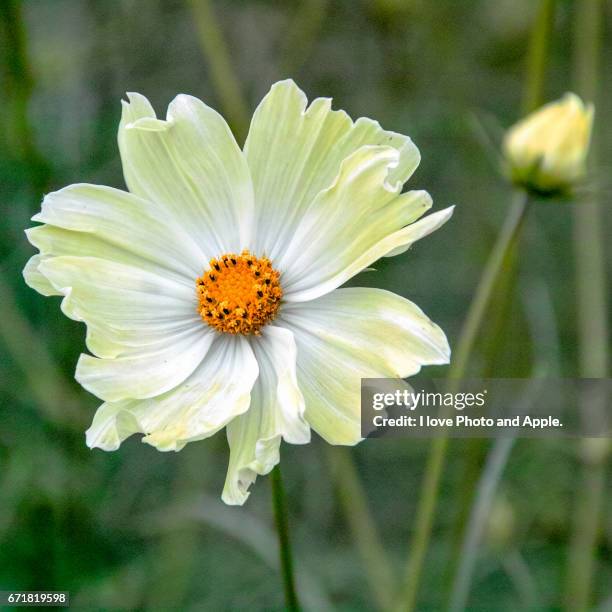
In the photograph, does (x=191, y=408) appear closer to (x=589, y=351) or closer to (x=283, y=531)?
(x=283, y=531)

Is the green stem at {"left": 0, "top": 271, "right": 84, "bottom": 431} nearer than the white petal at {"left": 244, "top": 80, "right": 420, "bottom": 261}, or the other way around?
the white petal at {"left": 244, "top": 80, "right": 420, "bottom": 261}

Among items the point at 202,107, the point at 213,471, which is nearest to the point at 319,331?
the point at 202,107

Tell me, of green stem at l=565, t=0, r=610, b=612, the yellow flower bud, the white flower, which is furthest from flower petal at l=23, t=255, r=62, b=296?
green stem at l=565, t=0, r=610, b=612

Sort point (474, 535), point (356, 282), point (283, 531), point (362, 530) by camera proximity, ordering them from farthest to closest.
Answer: point (356, 282)
point (362, 530)
point (474, 535)
point (283, 531)

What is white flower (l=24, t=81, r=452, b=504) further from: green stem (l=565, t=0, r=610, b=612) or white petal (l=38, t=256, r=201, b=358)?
green stem (l=565, t=0, r=610, b=612)

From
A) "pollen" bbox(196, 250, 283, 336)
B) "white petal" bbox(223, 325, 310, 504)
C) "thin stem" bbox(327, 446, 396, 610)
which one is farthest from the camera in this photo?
"thin stem" bbox(327, 446, 396, 610)

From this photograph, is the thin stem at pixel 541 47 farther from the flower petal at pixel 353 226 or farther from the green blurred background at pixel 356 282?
the flower petal at pixel 353 226

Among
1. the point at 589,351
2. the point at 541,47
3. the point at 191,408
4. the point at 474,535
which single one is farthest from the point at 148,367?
the point at 589,351

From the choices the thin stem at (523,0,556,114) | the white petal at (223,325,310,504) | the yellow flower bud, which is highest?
the thin stem at (523,0,556,114)
